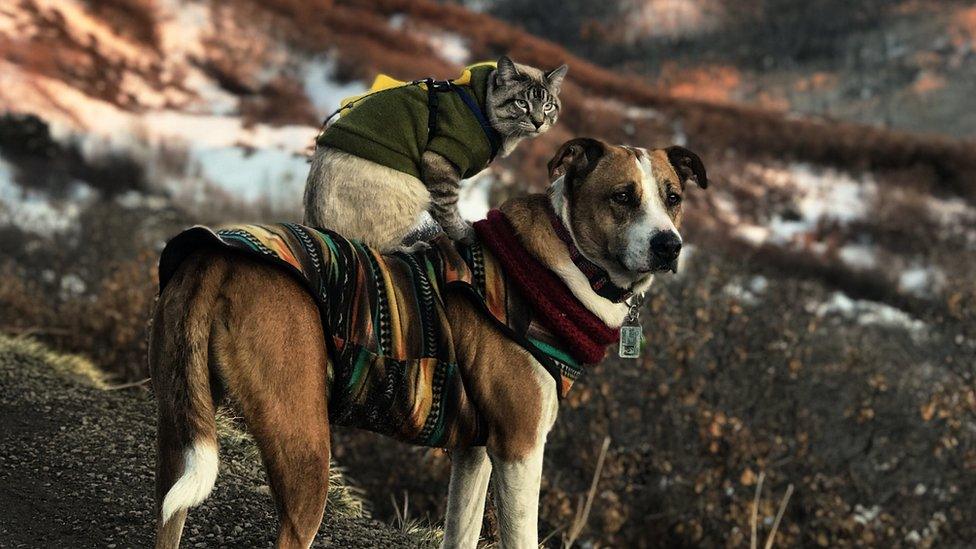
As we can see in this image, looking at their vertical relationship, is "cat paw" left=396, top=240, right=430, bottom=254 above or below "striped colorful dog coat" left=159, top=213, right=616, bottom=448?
above

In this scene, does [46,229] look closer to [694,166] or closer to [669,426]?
[669,426]

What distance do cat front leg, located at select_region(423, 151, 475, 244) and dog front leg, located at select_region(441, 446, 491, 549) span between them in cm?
90

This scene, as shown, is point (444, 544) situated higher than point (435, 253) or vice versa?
point (435, 253)

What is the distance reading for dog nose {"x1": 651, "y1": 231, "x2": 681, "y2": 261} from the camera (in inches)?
149

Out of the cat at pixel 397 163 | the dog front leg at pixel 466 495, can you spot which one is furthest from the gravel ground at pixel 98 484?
the cat at pixel 397 163

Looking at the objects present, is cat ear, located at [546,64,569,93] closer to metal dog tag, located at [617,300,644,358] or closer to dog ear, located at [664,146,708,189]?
dog ear, located at [664,146,708,189]

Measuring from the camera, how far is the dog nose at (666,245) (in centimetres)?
379

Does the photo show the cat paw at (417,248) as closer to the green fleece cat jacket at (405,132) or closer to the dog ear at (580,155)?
the green fleece cat jacket at (405,132)

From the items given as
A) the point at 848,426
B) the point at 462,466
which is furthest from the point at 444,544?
the point at 848,426

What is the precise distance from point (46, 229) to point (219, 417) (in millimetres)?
11460

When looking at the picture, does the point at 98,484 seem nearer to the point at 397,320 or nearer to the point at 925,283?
the point at 397,320

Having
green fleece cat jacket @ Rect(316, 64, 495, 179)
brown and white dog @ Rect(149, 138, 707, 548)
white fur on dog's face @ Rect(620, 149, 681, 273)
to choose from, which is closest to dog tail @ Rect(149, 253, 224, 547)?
brown and white dog @ Rect(149, 138, 707, 548)

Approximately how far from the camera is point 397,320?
3.77 m

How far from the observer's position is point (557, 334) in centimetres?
395
